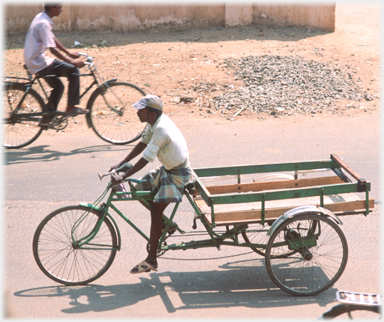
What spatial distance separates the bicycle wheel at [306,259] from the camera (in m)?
4.16

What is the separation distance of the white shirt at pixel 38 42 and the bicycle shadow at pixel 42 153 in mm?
1289

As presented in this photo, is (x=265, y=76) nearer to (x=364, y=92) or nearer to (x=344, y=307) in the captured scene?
(x=364, y=92)

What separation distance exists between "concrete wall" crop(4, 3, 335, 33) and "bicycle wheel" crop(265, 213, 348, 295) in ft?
30.7

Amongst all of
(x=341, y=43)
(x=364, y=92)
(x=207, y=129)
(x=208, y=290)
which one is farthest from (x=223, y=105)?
(x=208, y=290)

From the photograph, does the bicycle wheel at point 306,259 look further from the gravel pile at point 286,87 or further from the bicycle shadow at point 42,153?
the gravel pile at point 286,87

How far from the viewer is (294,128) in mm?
8484

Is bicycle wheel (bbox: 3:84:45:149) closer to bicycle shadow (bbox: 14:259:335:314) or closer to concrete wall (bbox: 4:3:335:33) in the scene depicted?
bicycle shadow (bbox: 14:259:335:314)

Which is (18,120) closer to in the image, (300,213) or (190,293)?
(190,293)

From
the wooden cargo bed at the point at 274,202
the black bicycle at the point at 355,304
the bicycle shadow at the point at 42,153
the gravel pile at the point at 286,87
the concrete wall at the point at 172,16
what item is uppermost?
the concrete wall at the point at 172,16

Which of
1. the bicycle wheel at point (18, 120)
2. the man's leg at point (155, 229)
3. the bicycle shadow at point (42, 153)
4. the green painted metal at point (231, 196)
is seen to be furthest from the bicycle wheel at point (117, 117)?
the man's leg at point (155, 229)

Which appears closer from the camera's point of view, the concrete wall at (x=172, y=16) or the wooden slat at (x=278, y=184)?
the wooden slat at (x=278, y=184)

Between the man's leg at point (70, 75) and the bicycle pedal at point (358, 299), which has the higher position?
the man's leg at point (70, 75)

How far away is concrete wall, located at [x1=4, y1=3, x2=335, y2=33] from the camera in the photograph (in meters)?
12.9

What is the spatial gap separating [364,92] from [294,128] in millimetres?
2344
